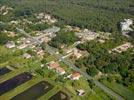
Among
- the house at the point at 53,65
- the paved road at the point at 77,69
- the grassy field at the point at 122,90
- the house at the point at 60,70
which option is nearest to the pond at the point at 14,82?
the house at the point at 53,65

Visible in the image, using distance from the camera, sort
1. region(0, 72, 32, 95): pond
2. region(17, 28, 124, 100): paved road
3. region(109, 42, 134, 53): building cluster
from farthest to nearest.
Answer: region(109, 42, 134, 53): building cluster → region(0, 72, 32, 95): pond → region(17, 28, 124, 100): paved road

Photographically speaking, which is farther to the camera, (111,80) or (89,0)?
(89,0)

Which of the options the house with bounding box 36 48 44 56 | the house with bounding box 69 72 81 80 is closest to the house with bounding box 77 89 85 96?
the house with bounding box 69 72 81 80

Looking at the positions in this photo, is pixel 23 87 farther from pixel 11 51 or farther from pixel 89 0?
pixel 89 0

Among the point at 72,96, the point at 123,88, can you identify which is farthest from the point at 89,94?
the point at 123,88

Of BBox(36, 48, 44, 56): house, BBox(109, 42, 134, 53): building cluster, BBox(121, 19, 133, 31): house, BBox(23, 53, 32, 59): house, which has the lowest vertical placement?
BBox(23, 53, 32, 59): house

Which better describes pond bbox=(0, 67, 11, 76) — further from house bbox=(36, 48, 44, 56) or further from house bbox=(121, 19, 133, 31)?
house bbox=(121, 19, 133, 31)

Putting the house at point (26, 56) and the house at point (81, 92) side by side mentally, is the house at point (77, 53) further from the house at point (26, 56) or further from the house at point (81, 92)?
the house at point (81, 92)
